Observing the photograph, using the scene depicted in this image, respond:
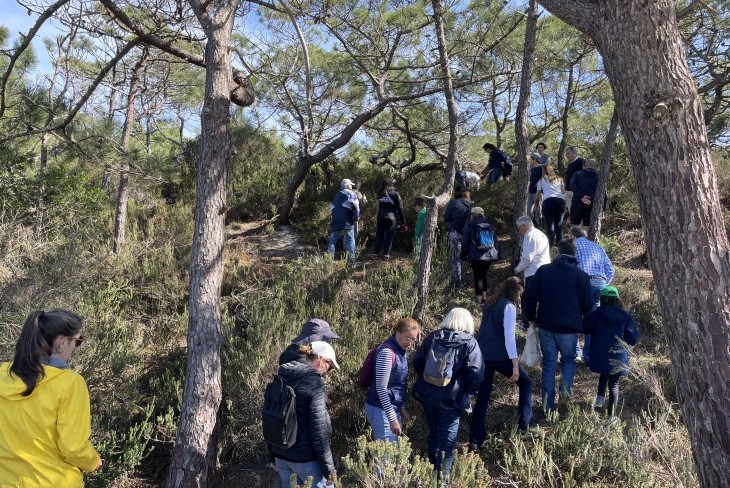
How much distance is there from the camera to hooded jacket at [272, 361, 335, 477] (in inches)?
131

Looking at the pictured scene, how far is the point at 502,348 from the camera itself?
4480 mm

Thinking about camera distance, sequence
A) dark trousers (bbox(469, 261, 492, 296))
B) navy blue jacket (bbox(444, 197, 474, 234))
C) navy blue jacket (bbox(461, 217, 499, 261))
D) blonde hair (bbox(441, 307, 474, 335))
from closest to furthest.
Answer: blonde hair (bbox(441, 307, 474, 335)) < navy blue jacket (bbox(461, 217, 499, 261)) < dark trousers (bbox(469, 261, 492, 296)) < navy blue jacket (bbox(444, 197, 474, 234))

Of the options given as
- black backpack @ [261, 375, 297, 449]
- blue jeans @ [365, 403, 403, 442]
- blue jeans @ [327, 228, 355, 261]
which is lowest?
blue jeans @ [365, 403, 403, 442]

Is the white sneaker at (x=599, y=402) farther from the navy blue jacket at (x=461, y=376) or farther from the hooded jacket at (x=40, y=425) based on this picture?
the hooded jacket at (x=40, y=425)

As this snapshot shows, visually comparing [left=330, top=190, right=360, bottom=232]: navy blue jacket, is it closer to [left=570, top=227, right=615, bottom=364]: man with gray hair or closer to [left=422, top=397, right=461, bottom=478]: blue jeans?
[left=570, top=227, right=615, bottom=364]: man with gray hair

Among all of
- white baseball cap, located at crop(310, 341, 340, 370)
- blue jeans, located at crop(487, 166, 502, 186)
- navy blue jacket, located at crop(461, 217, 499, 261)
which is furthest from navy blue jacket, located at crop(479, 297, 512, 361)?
blue jeans, located at crop(487, 166, 502, 186)

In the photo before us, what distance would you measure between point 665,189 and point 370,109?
6.09 m

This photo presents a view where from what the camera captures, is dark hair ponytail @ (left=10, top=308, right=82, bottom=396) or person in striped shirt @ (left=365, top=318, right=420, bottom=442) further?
person in striped shirt @ (left=365, top=318, right=420, bottom=442)

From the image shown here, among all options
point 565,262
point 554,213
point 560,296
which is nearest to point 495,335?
point 560,296

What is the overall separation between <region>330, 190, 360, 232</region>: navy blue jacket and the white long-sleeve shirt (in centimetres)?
306

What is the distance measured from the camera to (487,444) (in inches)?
191

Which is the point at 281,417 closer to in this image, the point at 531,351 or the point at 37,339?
the point at 37,339

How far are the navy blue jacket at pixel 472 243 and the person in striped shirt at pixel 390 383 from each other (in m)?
2.77

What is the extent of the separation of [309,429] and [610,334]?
9.19ft
